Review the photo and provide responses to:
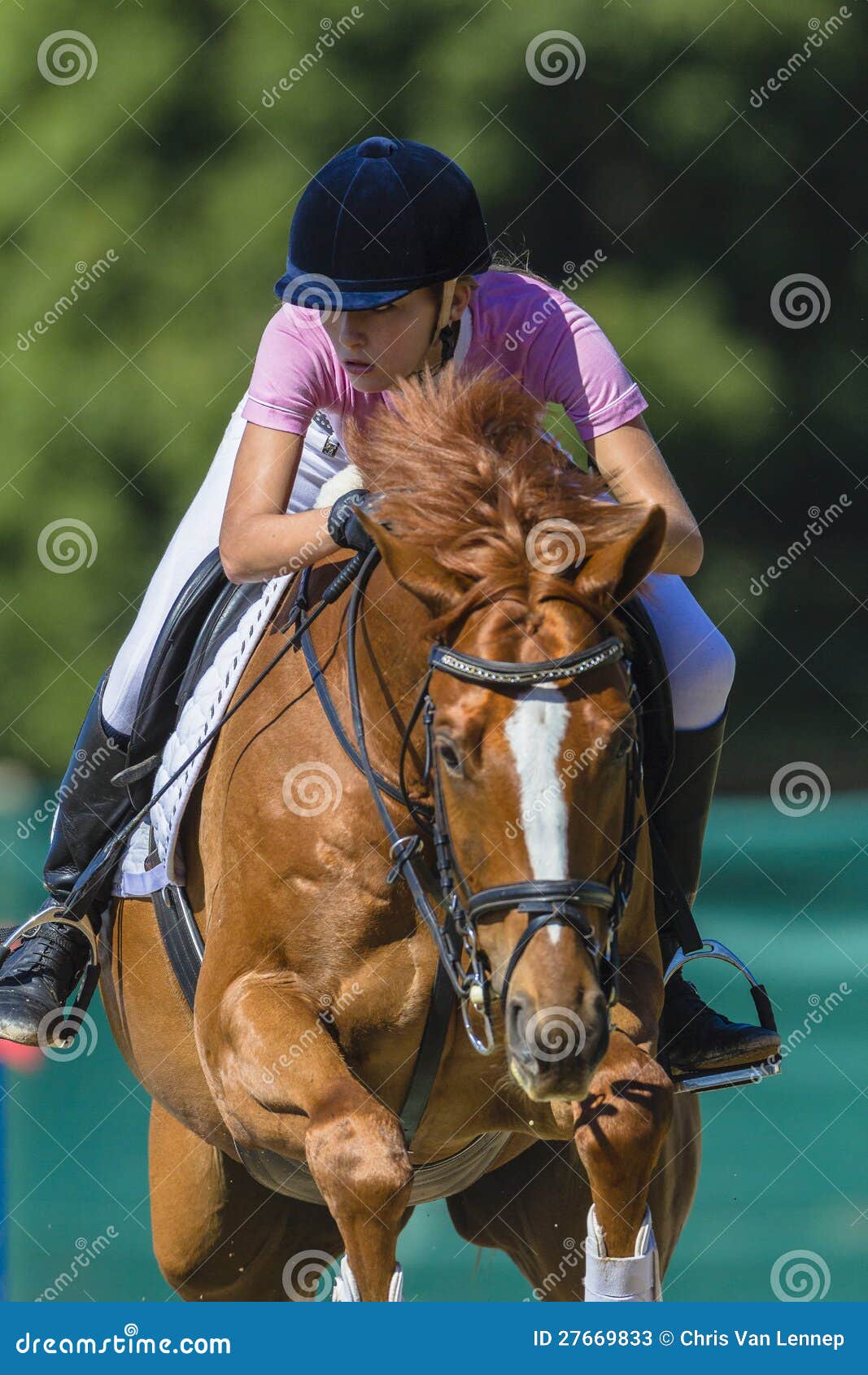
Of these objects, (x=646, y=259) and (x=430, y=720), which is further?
(x=646, y=259)

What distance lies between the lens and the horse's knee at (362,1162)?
243 cm

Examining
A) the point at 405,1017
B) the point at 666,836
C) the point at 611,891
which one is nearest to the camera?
the point at 611,891

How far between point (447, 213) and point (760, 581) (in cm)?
828

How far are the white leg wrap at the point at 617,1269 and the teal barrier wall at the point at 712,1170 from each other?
1357mm

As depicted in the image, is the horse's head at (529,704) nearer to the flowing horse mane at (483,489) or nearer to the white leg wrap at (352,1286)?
the flowing horse mane at (483,489)

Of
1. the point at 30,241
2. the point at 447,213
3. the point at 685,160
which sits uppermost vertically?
the point at 685,160

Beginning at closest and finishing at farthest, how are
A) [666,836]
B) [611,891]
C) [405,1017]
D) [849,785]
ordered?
[611,891] < [405,1017] < [666,836] < [849,785]

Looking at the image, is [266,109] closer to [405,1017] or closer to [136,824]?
[136,824]

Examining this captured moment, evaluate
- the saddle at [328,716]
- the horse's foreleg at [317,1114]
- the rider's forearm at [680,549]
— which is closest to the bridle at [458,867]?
the saddle at [328,716]

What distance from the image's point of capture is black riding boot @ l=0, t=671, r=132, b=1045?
3703mm

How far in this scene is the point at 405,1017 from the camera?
2.78 meters

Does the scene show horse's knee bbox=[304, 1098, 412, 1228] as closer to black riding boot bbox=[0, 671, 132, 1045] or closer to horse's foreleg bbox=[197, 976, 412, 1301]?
horse's foreleg bbox=[197, 976, 412, 1301]

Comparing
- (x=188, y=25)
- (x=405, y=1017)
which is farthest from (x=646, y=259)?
(x=405, y=1017)

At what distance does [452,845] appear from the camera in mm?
2445
